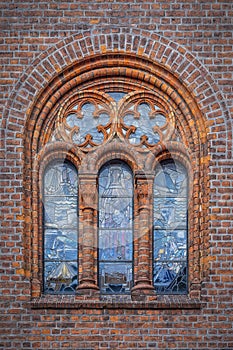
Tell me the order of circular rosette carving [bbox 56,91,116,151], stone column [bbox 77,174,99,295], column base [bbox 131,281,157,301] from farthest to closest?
circular rosette carving [bbox 56,91,116,151] → stone column [bbox 77,174,99,295] → column base [bbox 131,281,157,301]

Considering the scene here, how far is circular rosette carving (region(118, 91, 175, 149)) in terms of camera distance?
15.5m

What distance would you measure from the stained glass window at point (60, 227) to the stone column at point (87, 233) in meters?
0.18

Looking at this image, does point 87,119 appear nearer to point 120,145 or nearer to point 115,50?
point 120,145

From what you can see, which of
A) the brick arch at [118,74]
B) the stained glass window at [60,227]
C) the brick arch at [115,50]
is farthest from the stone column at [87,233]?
the brick arch at [115,50]

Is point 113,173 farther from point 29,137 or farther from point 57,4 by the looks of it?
point 57,4

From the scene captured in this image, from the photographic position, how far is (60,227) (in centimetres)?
1533

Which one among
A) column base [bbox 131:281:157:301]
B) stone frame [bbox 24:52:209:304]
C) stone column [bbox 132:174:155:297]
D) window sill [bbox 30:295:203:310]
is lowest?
window sill [bbox 30:295:203:310]

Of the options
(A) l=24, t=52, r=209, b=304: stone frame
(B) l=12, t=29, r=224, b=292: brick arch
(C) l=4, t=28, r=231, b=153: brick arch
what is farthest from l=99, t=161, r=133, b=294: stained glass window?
(C) l=4, t=28, r=231, b=153: brick arch

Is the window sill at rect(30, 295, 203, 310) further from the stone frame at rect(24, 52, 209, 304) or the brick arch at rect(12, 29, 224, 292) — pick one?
the brick arch at rect(12, 29, 224, 292)

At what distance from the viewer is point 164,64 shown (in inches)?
603

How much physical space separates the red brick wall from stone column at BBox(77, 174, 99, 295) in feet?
1.34

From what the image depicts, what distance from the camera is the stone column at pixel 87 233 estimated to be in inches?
590

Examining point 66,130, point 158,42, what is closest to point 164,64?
point 158,42

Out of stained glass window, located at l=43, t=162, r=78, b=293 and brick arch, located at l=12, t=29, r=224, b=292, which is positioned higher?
brick arch, located at l=12, t=29, r=224, b=292
